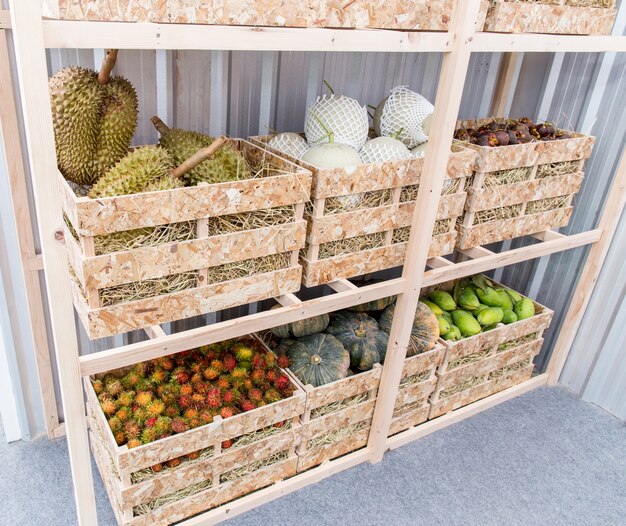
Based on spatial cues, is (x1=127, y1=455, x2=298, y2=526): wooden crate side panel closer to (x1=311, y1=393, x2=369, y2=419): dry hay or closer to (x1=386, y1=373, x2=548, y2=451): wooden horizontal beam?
(x1=311, y1=393, x2=369, y2=419): dry hay

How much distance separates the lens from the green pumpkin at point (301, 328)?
1.89 metres

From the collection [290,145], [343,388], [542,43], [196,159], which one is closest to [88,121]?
[196,159]

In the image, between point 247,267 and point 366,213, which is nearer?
point 247,267

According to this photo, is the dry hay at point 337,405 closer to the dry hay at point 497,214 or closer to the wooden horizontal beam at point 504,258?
the wooden horizontal beam at point 504,258

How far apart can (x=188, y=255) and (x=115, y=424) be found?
563 millimetres

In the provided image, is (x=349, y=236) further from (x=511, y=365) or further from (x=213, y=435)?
(x=511, y=365)

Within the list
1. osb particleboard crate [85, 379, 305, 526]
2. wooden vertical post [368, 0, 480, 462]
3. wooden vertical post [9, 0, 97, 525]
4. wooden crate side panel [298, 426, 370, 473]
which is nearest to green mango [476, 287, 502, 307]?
wooden vertical post [368, 0, 480, 462]

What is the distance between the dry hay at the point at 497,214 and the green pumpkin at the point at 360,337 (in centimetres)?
51

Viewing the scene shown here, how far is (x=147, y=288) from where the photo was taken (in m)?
1.25

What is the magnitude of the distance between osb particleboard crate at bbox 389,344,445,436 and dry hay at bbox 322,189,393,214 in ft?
2.01

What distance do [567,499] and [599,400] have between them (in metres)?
0.61

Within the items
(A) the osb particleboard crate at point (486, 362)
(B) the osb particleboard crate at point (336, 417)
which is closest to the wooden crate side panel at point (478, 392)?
(A) the osb particleboard crate at point (486, 362)

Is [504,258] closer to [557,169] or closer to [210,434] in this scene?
[557,169]

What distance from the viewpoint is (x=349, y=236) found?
1.51m
